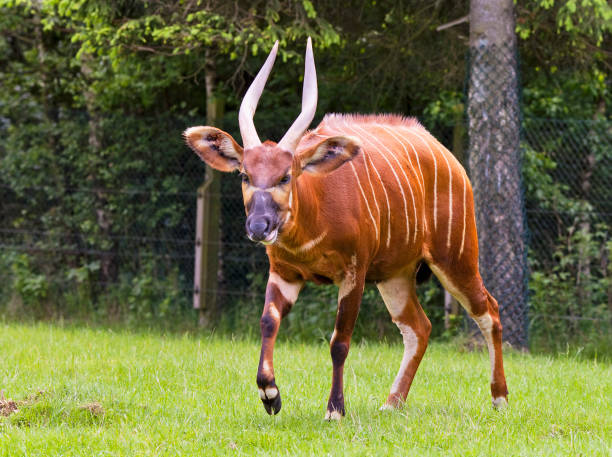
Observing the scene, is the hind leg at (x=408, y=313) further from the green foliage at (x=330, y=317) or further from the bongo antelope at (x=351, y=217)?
the green foliage at (x=330, y=317)

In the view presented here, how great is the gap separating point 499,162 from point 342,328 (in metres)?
3.83

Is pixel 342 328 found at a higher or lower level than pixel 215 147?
lower

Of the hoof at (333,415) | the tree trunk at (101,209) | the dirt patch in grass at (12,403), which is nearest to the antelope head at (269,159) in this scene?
the hoof at (333,415)

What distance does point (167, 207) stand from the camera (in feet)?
33.9

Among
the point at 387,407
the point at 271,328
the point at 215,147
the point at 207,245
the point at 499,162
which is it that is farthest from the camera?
the point at 207,245

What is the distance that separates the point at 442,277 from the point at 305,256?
1191 millimetres

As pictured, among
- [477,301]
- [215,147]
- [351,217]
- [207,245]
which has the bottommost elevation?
[207,245]

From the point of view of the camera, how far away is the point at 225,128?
9.92m

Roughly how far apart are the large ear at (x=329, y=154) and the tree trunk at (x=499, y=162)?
379 centimetres

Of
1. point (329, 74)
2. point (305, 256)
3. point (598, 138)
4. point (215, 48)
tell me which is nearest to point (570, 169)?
point (598, 138)

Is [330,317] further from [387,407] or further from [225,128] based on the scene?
[387,407]

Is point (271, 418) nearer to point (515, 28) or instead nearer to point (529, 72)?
point (515, 28)

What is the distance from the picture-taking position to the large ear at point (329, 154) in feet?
14.9

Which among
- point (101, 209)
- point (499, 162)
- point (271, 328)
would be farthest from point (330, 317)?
point (271, 328)
